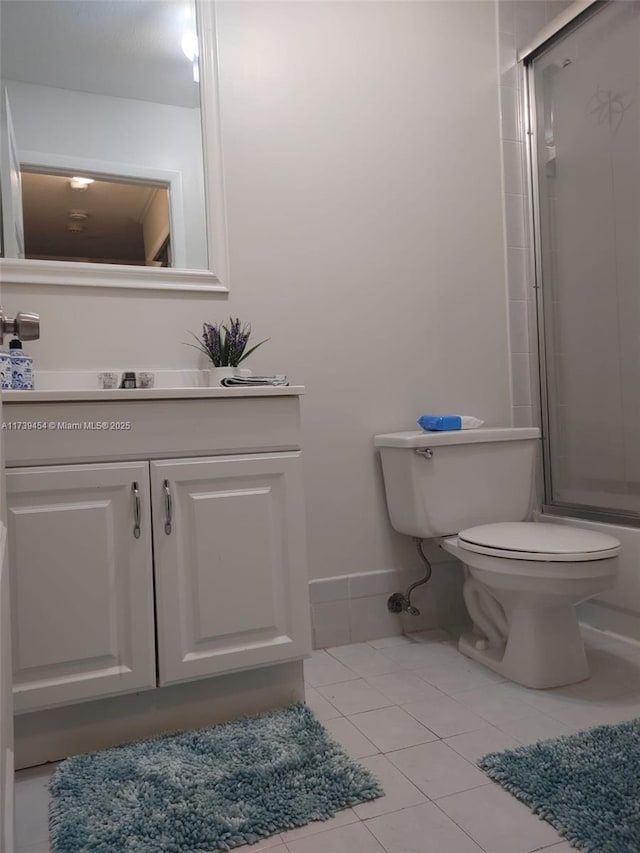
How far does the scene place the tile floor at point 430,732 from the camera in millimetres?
1069

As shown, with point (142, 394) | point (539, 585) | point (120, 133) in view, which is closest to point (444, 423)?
point (539, 585)

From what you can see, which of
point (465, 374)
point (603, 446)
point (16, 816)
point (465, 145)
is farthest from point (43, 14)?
point (603, 446)

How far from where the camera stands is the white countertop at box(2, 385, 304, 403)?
130 centimetres

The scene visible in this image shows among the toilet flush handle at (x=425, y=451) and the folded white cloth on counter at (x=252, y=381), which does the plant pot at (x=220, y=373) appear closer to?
the folded white cloth on counter at (x=252, y=381)

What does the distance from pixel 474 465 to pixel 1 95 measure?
1.68 metres

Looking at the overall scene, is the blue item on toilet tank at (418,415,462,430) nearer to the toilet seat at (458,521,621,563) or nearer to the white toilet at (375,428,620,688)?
the white toilet at (375,428,620,688)

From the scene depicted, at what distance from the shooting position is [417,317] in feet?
7.06

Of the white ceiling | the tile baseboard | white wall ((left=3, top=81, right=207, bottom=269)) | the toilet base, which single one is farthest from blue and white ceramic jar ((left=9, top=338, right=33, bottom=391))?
the toilet base

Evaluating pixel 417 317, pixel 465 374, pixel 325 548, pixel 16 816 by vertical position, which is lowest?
pixel 16 816

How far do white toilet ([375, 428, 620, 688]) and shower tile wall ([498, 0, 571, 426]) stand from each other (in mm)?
333

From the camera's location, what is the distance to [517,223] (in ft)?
7.59

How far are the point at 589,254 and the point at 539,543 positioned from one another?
1054 millimetres

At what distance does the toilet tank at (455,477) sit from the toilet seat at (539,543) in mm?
135

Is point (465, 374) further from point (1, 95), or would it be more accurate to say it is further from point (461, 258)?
point (1, 95)
